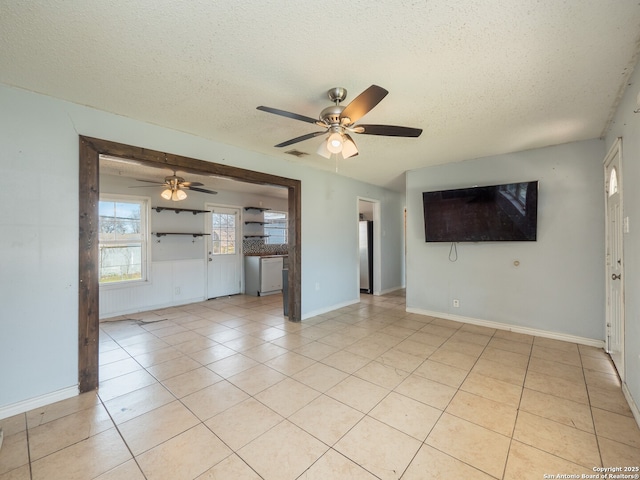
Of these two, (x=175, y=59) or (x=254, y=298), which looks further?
(x=254, y=298)

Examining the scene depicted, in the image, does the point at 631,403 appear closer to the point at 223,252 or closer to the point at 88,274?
the point at 88,274

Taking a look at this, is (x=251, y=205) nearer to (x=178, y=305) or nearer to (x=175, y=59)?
(x=178, y=305)

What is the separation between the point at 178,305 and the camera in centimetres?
523

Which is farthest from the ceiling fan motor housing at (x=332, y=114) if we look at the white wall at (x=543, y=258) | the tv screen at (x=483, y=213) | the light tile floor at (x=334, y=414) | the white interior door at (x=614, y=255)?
the white wall at (x=543, y=258)

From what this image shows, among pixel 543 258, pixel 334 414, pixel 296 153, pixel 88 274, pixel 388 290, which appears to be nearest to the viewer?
pixel 334 414

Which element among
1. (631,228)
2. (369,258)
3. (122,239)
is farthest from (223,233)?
(631,228)

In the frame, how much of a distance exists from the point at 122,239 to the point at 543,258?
651 cm

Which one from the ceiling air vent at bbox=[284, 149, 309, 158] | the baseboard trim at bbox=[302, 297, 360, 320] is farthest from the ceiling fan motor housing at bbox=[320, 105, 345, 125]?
the baseboard trim at bbox=[302, 297, 360, 320]

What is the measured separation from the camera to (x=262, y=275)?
609 centimetres

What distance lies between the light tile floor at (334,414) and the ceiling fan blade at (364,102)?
7.10 ft

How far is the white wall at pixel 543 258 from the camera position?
316 centimetres

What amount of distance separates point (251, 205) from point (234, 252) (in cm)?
122

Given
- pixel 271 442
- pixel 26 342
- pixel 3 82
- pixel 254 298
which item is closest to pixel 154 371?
pixel 26 342

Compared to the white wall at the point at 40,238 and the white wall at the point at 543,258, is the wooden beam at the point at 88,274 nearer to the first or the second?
the white wall at the point at 40,238
